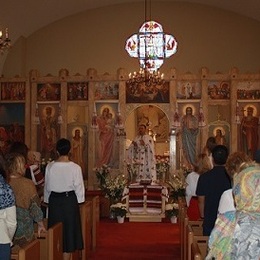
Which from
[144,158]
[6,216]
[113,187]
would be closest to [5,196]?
[6,216]

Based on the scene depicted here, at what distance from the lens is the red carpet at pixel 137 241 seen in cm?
955

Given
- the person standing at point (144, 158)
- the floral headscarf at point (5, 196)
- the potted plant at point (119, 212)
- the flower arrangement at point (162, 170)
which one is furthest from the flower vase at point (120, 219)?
the floral headscarf at point (5, 196)

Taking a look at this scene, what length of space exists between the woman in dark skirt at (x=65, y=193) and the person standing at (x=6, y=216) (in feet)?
8.45

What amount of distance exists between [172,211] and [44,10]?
8.16 meters

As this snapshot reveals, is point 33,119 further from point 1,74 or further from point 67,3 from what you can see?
point 67,3

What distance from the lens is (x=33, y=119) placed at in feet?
56.2

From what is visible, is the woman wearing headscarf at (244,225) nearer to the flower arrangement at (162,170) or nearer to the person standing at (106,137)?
the flower arrangement at (162,170)

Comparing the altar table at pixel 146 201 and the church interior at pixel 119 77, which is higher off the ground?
the church interior at pixel 119 77

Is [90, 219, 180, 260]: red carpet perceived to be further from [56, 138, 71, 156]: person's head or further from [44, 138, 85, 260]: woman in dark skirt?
[56, 138, 71, 156]: person's head

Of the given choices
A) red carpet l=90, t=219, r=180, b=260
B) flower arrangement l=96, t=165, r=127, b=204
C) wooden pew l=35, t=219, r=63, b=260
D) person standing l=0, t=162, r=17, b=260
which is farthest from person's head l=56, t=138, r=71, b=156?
flower arrangement l=96, t=165, r=127, b=204

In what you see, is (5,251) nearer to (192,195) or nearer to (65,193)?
(65,193)

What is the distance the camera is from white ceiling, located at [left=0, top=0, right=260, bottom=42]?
1694 centimetres

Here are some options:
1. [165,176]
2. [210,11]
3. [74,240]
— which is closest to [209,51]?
[210,11]

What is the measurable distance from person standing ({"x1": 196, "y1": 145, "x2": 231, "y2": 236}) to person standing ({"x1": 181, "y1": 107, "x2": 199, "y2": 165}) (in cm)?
1086
